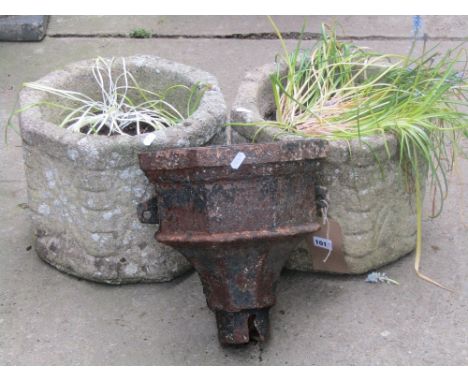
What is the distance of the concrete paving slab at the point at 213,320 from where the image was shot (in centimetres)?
297

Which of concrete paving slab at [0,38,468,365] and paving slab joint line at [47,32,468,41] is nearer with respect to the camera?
concrete paving slab at [0,38,468,365]

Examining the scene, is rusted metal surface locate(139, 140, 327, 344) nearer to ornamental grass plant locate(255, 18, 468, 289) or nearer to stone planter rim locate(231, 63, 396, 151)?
stone planter rim locate(231, 63, 396, 151)

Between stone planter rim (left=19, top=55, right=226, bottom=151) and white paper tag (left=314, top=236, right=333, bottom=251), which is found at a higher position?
stone planter rim (left=19, top=55, right=226, bottom=151)

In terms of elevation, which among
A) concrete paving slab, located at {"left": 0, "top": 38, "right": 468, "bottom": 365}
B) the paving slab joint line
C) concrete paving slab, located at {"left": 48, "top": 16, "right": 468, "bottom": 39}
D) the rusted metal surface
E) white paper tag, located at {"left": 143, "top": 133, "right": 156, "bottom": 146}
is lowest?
concrete paving slab, located at {"left": 0, "top": 38, "right": 468, "bottom": 365}

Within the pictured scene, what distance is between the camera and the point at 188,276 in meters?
3.31

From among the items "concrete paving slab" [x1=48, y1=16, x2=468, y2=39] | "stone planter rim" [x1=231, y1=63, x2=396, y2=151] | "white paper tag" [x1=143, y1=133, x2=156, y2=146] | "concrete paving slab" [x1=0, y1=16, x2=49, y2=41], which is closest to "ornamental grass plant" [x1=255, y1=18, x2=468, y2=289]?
"stone planter rim" [x1=231, y1=63, x2=396, y2=151]

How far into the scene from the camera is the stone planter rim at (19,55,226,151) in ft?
9.87

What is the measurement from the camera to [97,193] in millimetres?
3078

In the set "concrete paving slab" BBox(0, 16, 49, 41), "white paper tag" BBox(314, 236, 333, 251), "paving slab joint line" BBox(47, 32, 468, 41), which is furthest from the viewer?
"concrete paving slab" BBox(0, 16, 49, 41)

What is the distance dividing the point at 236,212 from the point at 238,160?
6.4 inches

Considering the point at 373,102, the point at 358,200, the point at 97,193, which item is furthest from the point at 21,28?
the point at 358,200

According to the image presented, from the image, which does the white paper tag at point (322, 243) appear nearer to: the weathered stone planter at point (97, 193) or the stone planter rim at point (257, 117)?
the stone planter rim at point (257, 117)

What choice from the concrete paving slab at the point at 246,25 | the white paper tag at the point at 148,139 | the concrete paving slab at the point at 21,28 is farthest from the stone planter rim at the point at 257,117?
the concrete paving slab at the point at 21,28

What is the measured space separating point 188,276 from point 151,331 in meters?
0.29
